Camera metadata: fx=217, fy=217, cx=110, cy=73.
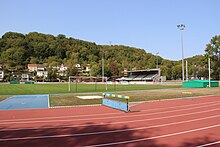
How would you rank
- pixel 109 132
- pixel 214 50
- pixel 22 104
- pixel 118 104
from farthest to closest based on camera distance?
pixel 214 50, pixel 22 104, pixel 118 104, pixel 109 132

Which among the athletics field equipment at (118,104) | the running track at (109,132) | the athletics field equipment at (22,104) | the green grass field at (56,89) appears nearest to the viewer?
the running track at (109,132)

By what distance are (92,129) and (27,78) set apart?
11397cm

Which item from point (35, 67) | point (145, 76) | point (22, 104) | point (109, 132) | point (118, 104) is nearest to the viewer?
point (109, 132)

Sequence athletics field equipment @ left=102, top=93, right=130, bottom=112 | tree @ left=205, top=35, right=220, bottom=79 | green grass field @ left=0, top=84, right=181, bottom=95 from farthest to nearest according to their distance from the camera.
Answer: tree @ left=205, top=35, right=220, bottom=79
green grass field @ left=0, top=84, right=181, bottom=95
athletics field equipment @ left=102, top=93, right=130, bottom=112

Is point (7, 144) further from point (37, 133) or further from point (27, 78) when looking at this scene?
point (27, 78)

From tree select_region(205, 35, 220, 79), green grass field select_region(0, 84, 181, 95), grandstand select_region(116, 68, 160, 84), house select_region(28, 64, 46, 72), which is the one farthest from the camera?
house select_region(28, 64, 46, 72)

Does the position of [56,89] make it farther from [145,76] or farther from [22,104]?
[145,76]

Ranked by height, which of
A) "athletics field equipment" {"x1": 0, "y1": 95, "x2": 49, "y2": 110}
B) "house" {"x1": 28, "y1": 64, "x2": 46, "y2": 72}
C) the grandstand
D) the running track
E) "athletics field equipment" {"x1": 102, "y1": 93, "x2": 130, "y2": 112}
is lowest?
"athletics field equipment" {"x1": 0, "y1": 95, "x2": 49, "y2": 110}

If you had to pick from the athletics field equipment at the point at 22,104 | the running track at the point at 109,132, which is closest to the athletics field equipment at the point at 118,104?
the running track at the point at 109,132

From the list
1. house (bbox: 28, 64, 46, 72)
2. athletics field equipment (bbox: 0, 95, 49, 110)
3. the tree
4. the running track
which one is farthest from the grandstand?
the running track

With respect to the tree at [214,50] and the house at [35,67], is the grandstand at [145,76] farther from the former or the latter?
the house at [35,67]

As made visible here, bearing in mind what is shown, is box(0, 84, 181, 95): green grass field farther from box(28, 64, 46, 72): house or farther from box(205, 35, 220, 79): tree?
box(28, 64, 46, 72): house

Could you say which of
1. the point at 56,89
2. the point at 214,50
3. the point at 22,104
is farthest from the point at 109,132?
the point at 214,50

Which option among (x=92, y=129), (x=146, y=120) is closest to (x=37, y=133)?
(x=92, y=129)
